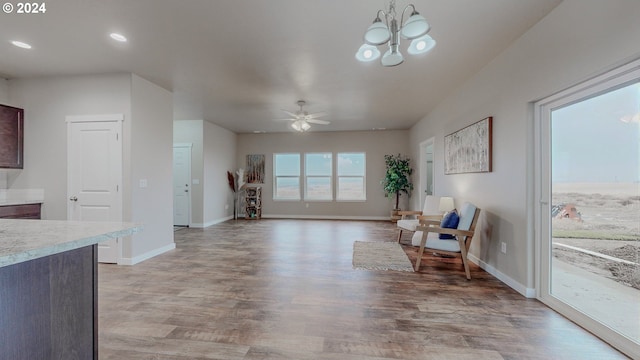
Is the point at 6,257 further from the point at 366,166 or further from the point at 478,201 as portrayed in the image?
the point at 366,166

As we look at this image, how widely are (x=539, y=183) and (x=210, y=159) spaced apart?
6.82 m

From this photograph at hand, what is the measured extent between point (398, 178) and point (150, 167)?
5.84 m

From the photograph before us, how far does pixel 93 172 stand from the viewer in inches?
153

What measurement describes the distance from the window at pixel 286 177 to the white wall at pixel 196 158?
7.63 feet

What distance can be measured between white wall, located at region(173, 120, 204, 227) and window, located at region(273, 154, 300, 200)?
2.33 m

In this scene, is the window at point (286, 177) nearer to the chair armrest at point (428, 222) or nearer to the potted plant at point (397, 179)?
the potted plant at point (397, 179)

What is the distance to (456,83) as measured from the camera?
166 inches

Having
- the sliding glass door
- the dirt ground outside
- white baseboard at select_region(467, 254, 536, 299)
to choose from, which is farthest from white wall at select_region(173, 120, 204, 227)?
the dirt ground outside

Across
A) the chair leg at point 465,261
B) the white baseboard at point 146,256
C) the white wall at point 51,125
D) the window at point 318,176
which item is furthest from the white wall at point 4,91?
the chair leg at point 465,261

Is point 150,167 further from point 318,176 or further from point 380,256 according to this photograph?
point 318,176

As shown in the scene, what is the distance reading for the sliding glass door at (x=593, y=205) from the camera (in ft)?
6.23

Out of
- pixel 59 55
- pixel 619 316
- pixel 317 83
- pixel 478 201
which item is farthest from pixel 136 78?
pixel 619 316

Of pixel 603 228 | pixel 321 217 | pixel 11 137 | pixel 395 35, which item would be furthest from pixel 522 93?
pixel 11 137

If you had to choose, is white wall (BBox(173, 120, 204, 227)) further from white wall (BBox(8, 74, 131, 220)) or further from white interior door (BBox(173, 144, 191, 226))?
white wall (BBox(8, 74, 131, 220))
